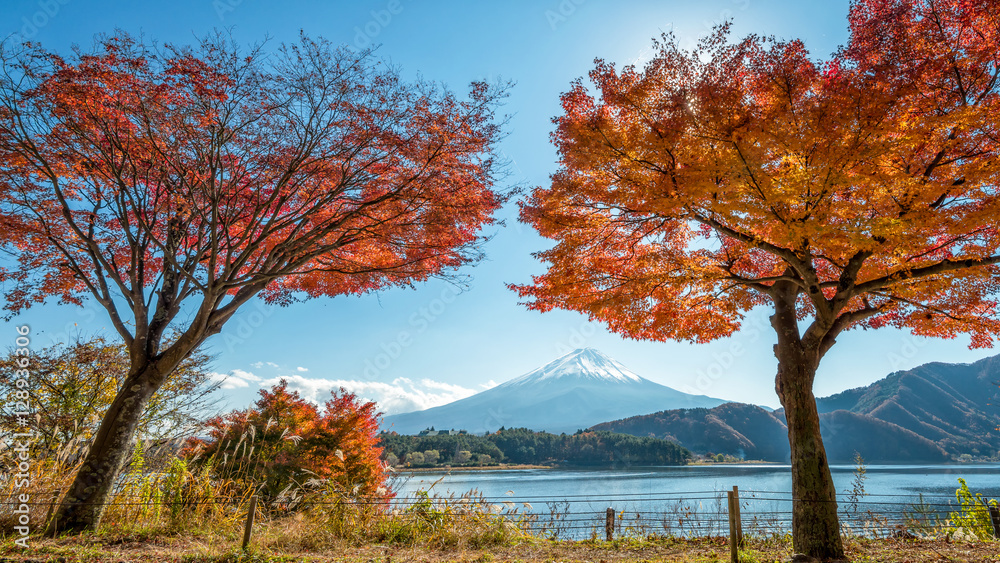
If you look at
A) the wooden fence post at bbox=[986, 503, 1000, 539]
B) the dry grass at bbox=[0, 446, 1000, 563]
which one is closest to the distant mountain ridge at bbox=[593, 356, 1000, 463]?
the wooden fence post at bbox=[986, 503, 1000, 539]

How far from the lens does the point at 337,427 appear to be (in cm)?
1323

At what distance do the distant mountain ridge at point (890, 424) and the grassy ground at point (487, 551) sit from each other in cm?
8716

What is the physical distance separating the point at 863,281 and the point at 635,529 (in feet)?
16.9

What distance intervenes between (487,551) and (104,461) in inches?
193

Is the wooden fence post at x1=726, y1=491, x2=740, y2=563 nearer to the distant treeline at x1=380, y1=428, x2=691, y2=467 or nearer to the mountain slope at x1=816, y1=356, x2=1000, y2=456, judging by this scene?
the distant treeline at x1=380, y1=428, x2=691, y2=467

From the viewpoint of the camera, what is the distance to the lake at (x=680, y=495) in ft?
24.5

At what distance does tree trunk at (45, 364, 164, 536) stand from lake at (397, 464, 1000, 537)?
3.71 meters

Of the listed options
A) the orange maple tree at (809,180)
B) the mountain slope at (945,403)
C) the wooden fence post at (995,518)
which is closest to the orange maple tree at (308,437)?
the orange maple tree at (809,180)

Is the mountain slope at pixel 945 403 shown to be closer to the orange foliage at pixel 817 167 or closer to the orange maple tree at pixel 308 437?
the orange foliage at pixel 817 167

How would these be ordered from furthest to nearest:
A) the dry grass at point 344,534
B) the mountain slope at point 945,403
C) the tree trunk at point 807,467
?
the mountain slope at point 945,403, the tree trunk at point 807,467, the dry grass at point 344,534

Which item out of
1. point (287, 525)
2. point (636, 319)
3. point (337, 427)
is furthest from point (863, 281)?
point (337, 427)

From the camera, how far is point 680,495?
Answer: 12422mm

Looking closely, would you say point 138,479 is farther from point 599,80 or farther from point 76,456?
point 599,80

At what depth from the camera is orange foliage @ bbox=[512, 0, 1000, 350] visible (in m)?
5.02
